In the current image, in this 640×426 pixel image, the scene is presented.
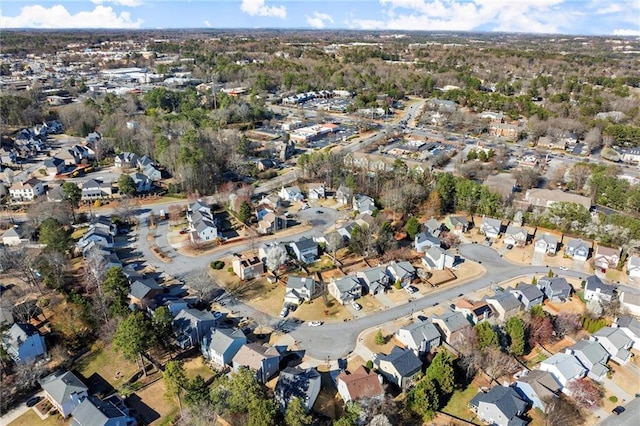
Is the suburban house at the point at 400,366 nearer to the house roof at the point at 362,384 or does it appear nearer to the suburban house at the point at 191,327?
the house roof at the point at 362,384

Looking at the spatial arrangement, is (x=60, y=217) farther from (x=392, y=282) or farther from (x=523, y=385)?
(x=523, y=385)

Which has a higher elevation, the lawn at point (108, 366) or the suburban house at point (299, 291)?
the suburban house at point (299, 291)

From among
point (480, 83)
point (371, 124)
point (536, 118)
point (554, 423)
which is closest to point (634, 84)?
point (480, 83)

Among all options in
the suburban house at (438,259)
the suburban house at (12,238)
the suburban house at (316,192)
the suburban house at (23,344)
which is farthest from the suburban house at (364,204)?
the suburban house at (12,238)

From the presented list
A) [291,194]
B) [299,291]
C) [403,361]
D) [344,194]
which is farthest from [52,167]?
[403,361]

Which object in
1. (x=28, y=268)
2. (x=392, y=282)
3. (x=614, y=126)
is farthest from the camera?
(x=614, y=126)
